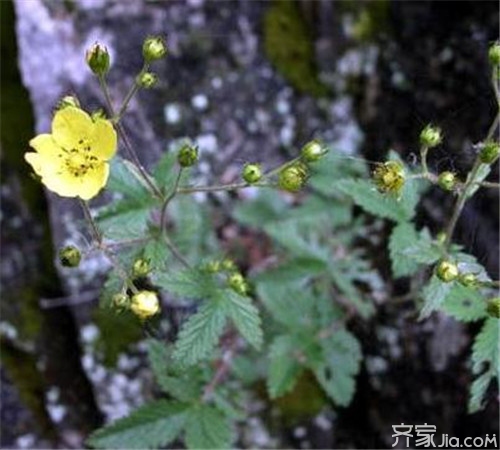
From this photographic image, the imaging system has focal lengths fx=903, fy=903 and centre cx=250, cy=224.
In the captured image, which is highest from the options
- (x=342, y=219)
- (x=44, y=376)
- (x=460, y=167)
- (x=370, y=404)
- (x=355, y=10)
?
(x=355, y=10)

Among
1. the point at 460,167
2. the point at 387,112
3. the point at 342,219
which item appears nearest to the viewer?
the point at 460,167

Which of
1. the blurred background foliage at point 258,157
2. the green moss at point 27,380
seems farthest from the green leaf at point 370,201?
the green moss at point 27,380

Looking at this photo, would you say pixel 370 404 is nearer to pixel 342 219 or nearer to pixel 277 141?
pixel 342 219

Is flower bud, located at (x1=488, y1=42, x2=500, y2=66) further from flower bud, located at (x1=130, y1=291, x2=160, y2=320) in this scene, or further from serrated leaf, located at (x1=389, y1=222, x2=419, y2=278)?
flower bud, located at (x1=130, y1=291, x2=160, y2=320)

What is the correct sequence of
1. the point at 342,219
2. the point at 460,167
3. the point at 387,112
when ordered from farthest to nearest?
the point at 387,112 → the point at 342,219 → the point at 460,167

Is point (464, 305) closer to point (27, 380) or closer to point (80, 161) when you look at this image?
point (80, 161)

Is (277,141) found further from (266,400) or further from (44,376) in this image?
(44,376)

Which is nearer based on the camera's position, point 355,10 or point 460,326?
point 460,326

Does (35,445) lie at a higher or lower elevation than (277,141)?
lower

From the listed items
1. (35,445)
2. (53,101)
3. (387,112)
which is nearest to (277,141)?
(387,112)
